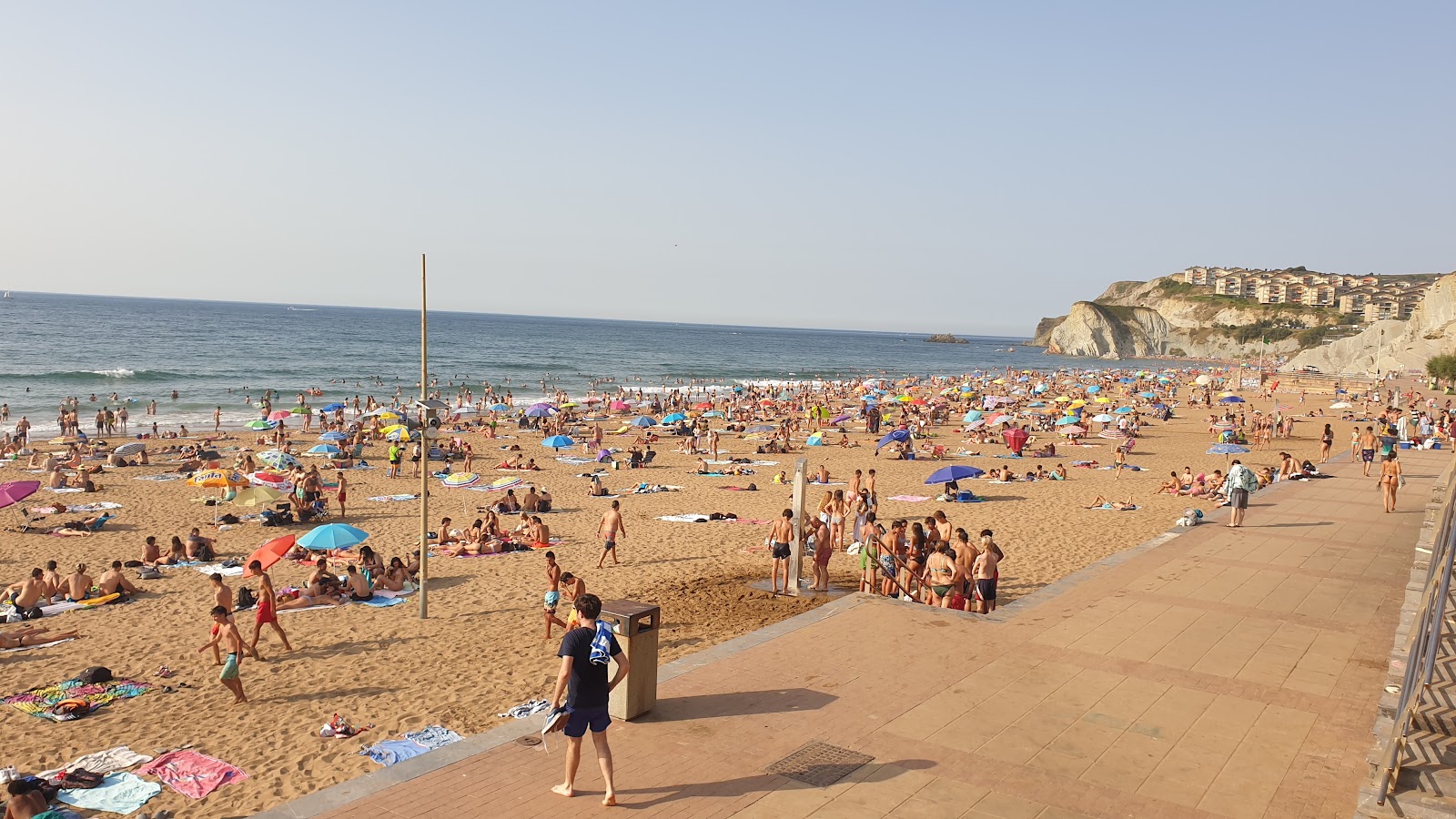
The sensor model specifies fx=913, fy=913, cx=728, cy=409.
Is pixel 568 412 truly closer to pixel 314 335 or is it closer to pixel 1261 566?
pixel 1261 566

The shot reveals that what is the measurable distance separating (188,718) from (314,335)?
377 ft

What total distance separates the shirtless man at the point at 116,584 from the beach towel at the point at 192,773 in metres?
6.35

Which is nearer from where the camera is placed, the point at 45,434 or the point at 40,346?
the point at 45,434

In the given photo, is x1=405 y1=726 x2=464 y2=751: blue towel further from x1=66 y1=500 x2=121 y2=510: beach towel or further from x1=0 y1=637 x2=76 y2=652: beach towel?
x1=66 y1=500 x2=121 y2=510: beach towel

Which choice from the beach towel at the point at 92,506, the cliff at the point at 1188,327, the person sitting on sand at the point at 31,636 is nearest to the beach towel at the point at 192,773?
the person sitting on sand at the point at 31,636

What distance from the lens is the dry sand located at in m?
7.88

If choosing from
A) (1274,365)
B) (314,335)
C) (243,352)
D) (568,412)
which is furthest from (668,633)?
(314,335)

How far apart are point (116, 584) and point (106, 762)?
626cm

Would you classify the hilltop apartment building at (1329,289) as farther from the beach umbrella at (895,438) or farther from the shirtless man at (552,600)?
the shirtless man at (552,600)

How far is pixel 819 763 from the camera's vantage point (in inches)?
244

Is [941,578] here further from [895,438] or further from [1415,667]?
[895,438]

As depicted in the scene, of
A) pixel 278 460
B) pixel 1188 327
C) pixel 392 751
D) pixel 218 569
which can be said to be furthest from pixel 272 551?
pixel 1188 327

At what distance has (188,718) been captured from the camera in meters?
8.29

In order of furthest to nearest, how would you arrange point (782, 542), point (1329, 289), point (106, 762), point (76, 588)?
point (1329, 289) < point (76, 588) < point (782, 542) < point (106, 762)
